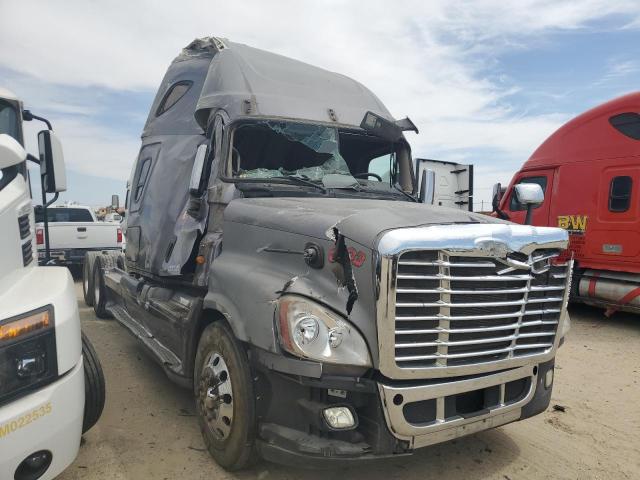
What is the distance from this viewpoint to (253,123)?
13.4ft

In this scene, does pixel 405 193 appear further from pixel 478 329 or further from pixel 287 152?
pixel 478 329

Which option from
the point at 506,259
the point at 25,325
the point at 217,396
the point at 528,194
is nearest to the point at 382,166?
the point at 528,194

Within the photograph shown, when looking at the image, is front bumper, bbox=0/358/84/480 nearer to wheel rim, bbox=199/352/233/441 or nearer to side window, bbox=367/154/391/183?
wheel rim, bbox=199/352/233/441

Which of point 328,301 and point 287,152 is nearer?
point 328,301

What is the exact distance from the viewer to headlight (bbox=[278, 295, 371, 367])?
251 centimetres

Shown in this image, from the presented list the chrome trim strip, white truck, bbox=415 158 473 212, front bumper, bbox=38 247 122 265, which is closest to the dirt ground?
the chrome trim strip

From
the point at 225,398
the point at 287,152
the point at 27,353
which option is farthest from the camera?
the point at 287,152

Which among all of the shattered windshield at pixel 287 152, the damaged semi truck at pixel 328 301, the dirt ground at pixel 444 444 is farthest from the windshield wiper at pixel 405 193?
the dirt ground at pixel 444 444

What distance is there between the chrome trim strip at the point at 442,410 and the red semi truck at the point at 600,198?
4750 millimetres

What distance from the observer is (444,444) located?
11.7 feet

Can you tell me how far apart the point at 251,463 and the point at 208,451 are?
0.49m

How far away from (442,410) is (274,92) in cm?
297

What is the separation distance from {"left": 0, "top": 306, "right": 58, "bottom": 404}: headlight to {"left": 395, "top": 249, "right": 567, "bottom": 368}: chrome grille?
170cm

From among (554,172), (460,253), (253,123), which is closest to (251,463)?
(460,253)
